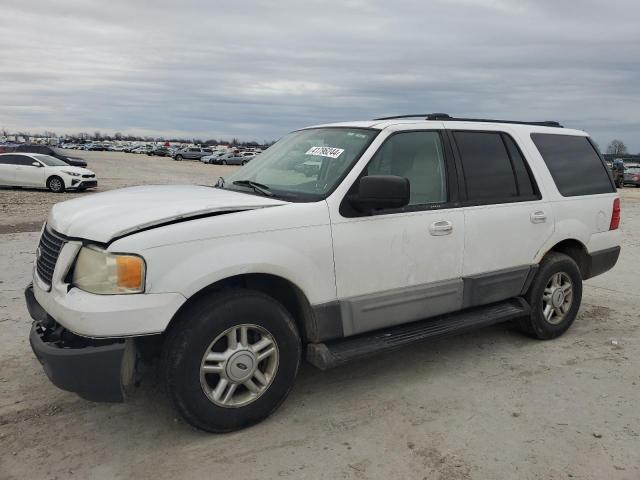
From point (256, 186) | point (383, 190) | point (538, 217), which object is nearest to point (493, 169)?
point (538, 217)

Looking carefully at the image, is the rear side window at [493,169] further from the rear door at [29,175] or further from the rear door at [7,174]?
the rear door at [7,174]

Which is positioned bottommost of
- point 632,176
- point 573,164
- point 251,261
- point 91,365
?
point 632,176

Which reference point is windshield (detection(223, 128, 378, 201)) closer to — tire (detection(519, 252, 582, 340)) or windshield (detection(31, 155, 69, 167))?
tire (detection(519, 252, 582, 340))

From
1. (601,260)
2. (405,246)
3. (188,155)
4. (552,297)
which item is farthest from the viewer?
(188,155)

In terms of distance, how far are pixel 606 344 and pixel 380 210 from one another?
284 centimetres

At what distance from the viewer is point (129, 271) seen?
2.85 meters

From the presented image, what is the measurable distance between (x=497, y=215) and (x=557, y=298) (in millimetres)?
1249

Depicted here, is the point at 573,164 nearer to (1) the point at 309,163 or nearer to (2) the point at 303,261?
(1) the point at 309,163

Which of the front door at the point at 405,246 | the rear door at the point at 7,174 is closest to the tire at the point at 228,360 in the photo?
the front door at the point at 405,246

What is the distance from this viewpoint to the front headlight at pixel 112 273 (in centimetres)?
284

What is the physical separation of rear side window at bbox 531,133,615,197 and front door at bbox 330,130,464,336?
1375mm

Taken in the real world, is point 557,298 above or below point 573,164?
below

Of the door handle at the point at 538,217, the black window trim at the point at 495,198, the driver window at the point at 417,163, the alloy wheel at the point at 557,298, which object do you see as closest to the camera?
the driver window at the point at 417,163

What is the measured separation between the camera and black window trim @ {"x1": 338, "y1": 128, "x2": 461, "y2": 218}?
11.7 ft
